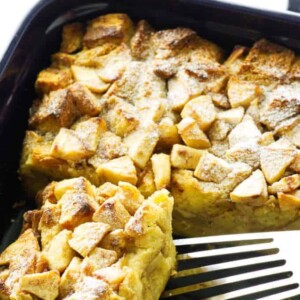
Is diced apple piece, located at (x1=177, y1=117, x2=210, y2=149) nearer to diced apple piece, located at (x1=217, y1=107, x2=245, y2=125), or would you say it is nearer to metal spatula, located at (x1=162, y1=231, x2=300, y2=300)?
diced apple piece, located at (x1=217, y1=107, x2=245, y2=125)

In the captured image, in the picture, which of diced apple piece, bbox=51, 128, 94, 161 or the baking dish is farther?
the baking dish

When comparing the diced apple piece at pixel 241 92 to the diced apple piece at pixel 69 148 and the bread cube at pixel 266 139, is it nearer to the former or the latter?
the bread cube at pixel 266 139

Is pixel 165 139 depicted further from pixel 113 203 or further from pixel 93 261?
pixel 93 261

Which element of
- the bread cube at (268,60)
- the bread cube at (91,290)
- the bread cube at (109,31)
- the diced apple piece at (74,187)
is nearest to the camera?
the bread cube at (91,290)

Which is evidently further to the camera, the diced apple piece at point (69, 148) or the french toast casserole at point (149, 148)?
the diced apple piece at point (69, 148)

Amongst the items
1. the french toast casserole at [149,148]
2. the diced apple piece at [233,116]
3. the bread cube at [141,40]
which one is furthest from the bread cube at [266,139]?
the bread cube at [141,40]

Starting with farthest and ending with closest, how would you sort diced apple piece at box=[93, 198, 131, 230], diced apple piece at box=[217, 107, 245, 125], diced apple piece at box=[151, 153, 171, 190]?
1. diced apple piece at box=[217, 107, 245, 125]
2. diced apple piece at box=[151, 153, 171, 190]
3. diced apple piece at box=[93, 198, 131, 230]

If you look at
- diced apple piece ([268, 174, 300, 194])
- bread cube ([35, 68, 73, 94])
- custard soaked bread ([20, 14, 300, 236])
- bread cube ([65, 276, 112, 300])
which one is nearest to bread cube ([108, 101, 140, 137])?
custard soaked bread ([20, 14, 300, 236])

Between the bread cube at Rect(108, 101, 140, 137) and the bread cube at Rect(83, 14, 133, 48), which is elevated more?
the bread cube at Rect(83, 14, 133, 48)
